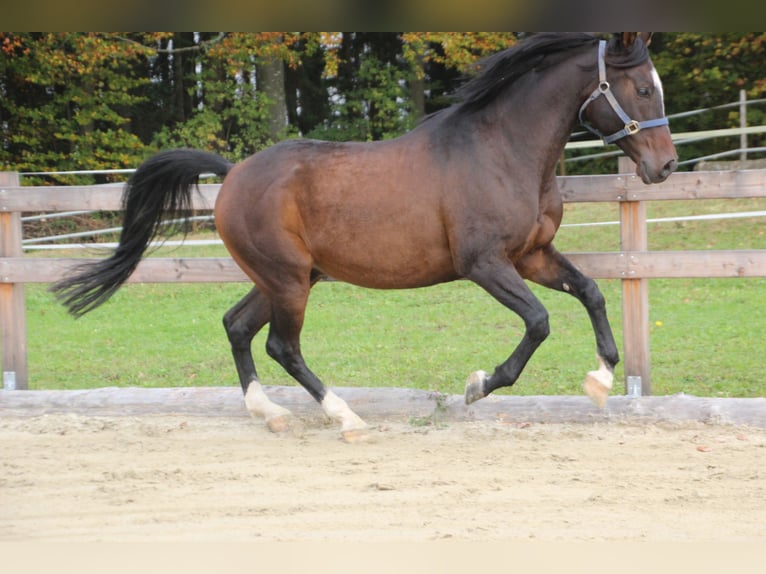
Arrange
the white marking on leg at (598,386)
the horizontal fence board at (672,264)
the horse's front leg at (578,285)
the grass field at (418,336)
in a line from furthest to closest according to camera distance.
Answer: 1. the grass field at (418,336)
2. the horizontal fence board at (672,264)
3. the horse's front leg at (578,285)
4. the white marking on leg at (598,386)

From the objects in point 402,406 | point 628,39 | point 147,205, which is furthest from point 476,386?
point 147,205

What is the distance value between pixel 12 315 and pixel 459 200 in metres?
3.15

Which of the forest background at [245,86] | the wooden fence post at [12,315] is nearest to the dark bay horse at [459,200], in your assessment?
the wooden fence post at [12,315]

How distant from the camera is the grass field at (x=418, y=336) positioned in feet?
22.4

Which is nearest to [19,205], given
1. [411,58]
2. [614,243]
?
[614,243]

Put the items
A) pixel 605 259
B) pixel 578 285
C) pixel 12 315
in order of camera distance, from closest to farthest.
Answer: pixel 578 285, pixel 605 259, pixel 12 315

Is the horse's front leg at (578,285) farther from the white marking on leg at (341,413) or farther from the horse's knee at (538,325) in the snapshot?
the white marking on leg at (341,413)

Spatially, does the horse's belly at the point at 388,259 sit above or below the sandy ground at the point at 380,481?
above

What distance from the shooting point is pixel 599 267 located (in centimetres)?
536

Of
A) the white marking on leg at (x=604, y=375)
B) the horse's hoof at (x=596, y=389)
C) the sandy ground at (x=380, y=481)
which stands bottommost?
the sandy ground at (x=380, y=481)

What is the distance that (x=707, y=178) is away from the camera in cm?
518

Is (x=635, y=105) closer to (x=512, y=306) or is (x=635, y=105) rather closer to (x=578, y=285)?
(x=578, y=285)

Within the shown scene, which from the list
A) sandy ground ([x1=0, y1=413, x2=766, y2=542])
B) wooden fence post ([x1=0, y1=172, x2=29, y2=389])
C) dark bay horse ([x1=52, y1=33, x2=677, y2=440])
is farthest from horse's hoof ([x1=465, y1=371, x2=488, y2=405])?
wooden fence post ([x1=0, y1=172, x2=29, y2=389])

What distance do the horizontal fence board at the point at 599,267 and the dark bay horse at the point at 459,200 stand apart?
0.44 metres
